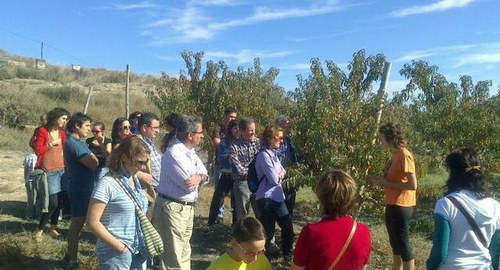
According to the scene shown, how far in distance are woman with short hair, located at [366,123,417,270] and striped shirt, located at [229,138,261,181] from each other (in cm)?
164

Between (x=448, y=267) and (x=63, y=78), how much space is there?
1630 inches

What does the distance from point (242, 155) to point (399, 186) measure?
79.1 inches

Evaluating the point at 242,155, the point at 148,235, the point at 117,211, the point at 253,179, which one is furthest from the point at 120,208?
the point at 242,155

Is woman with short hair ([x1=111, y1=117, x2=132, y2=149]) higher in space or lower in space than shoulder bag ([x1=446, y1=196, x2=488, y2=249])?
higher

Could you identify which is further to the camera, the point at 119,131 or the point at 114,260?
the point at 119,131

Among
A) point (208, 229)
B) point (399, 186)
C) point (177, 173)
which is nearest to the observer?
point (177, 173)

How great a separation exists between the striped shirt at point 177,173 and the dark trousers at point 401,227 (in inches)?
80.2

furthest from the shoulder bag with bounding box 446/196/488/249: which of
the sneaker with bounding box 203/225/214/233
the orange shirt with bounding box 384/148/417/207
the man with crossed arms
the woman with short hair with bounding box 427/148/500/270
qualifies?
the sneaker with bounding box 203/225/214/233

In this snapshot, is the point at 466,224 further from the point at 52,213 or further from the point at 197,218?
the point at 197,218

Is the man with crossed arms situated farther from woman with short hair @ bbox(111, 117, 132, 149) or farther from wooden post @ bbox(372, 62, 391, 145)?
wooden post @ bbox(372, 62, 391, 145)

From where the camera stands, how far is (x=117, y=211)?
10.9 feet

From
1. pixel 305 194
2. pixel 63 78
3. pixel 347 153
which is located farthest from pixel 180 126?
pixel 63 78

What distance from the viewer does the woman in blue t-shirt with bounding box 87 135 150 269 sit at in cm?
322

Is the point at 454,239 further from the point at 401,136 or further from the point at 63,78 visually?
the point at 63,78
